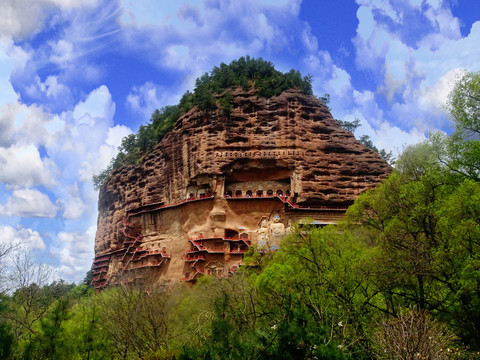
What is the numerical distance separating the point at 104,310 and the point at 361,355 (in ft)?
46.0

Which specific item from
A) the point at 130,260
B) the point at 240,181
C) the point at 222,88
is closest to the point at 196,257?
the point at 240,181

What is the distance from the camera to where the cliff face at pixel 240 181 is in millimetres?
39625

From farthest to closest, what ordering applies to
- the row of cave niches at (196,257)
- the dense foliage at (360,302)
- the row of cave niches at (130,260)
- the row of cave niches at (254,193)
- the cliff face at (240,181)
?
the row of cave niches at (130,260)
the row of cave niches at (254,193)
the cliff face at (240,181)
the row of cave niches at (196,257)
the dense foliage at (360,302)

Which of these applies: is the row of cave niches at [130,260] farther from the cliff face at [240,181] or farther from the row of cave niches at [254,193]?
the row of cave niches at [254,193]

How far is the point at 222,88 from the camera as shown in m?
46.7

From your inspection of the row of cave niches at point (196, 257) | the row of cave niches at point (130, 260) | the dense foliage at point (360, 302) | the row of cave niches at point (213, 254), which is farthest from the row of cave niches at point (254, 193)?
Answer: the dense foliage at point (360, 302)

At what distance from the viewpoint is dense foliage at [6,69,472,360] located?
11.2 meters

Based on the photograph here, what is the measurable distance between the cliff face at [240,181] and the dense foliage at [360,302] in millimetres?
16757

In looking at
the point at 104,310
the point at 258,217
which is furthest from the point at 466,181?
the point at 258,217

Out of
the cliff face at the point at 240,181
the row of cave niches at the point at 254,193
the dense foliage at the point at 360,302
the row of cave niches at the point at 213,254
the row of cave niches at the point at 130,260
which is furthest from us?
the row of cave niches at the point at 130,260

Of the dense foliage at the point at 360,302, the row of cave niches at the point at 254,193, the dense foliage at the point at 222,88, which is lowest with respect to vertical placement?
the dense foliage at the point at 360,302

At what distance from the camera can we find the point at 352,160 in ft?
137

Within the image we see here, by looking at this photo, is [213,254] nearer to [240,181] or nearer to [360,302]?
[240,181]

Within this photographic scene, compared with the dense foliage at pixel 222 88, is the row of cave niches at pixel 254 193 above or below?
below
